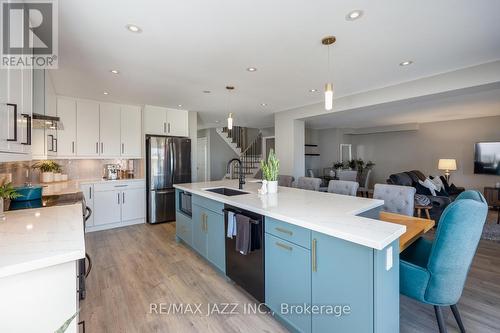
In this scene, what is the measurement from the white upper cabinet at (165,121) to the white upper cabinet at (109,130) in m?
0.54

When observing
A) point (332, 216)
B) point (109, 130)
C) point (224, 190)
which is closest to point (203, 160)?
point (109, 130)

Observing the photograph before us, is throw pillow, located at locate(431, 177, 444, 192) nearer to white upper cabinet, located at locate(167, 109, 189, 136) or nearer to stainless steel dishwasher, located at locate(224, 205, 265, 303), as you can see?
stainless steel dishwasher, located at locate(224, 205, 265, 303)

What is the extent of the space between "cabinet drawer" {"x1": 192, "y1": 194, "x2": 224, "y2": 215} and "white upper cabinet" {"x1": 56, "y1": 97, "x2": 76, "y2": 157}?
2.78 meters

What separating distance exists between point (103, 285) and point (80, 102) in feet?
11.1

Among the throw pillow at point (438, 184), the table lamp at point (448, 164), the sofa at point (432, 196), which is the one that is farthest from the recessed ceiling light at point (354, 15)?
the table lamp at point (448, 164)

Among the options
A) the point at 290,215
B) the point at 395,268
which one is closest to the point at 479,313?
the point at 395,268

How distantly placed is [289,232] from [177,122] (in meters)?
4.18

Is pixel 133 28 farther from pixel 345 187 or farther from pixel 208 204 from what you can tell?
pixel 345 187

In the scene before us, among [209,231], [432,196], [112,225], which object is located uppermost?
[432,196]

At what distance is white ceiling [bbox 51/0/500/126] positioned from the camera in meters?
1.75

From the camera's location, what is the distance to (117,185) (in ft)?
14.5

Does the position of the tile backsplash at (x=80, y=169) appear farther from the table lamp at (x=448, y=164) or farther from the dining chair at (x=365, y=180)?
the table lamp at (x=448, y=164)

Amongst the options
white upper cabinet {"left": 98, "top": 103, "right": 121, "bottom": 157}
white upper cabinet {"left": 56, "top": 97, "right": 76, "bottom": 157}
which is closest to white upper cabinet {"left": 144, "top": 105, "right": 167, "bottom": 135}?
white upper cabinet {"left": 98, "top": 103, "right": 121, "bottom": 157}

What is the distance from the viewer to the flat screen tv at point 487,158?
19.4 ft
